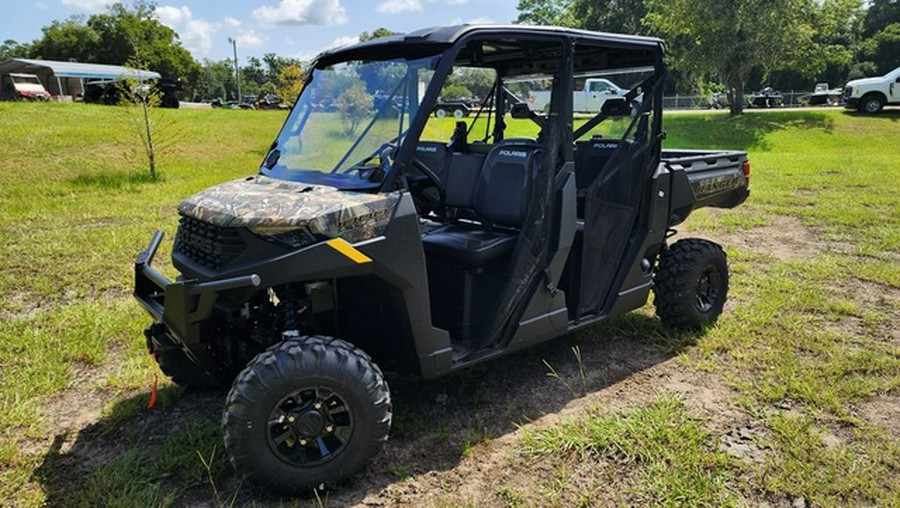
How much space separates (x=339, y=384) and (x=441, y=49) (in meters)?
1.75

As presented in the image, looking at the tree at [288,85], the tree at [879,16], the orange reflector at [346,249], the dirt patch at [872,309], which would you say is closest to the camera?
the orange reflector at [346,249]

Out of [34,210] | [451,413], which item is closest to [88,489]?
[451,413]

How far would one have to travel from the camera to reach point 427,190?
13.2 ft

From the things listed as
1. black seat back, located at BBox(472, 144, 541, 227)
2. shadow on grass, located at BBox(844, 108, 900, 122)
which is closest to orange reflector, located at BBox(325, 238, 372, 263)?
black seat back, located at BBox(472, 144, 541, 227)

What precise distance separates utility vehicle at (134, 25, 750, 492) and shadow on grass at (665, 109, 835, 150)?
57.3 feet

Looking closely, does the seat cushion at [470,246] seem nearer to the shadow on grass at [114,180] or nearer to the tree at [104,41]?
the shadow on grass at [114,180]

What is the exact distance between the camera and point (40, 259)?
6.74 metres

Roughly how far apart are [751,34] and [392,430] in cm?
2493

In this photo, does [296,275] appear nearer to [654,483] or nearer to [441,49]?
[441,49]

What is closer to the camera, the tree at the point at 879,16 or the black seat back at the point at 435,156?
the black seat back at the point at 435,156

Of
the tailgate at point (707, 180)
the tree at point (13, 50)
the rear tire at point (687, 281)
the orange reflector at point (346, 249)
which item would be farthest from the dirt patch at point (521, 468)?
the tree at point (13, 50)

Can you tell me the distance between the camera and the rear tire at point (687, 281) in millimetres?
4766

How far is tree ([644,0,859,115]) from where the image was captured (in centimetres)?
2345

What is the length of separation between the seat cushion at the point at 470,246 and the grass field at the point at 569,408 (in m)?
0.68
